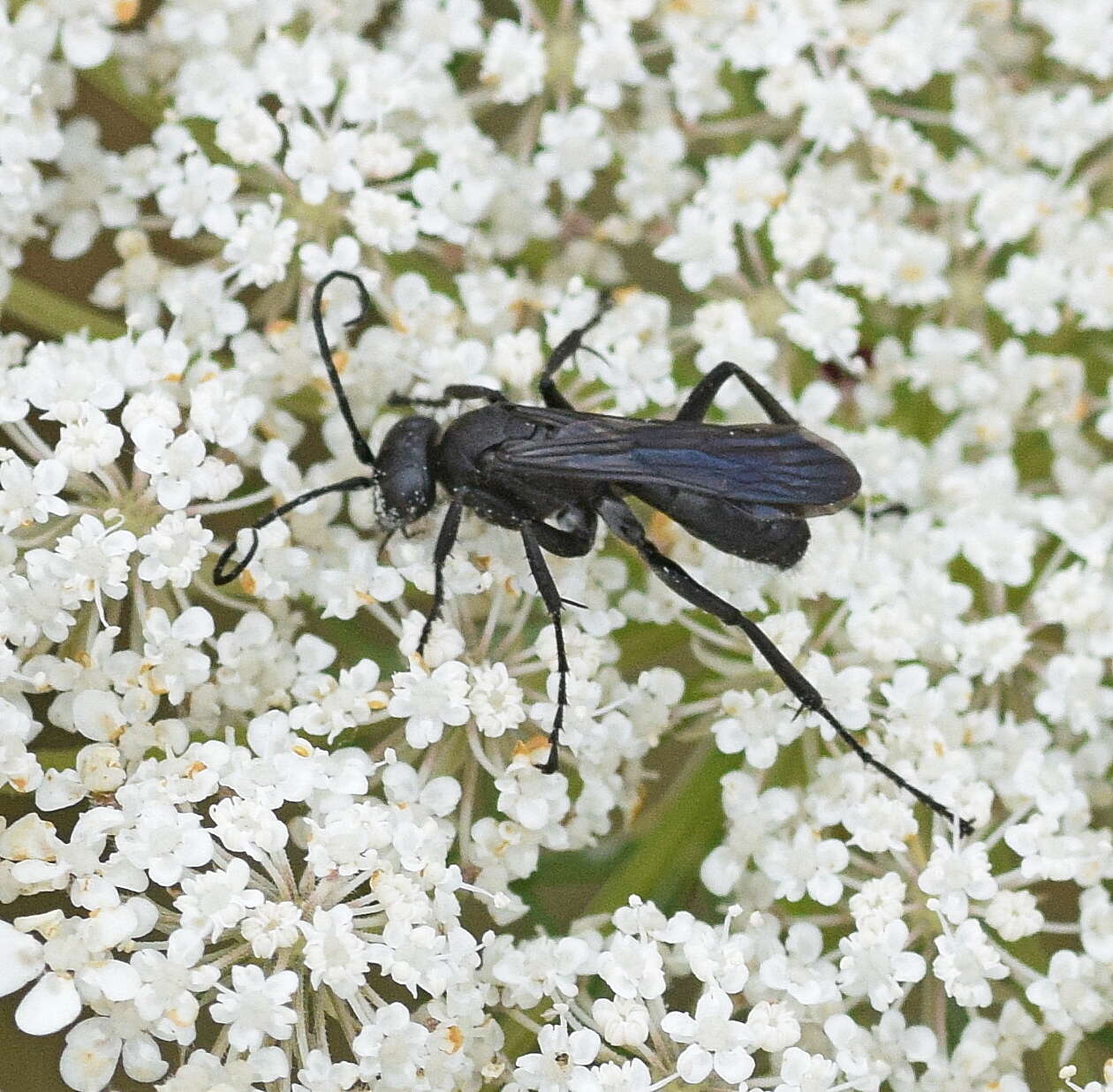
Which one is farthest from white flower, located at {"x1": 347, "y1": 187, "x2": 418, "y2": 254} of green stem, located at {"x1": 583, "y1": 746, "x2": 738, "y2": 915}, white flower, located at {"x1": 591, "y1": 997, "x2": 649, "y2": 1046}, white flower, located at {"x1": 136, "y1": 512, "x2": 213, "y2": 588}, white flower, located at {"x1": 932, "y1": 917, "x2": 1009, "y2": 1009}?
white flower, located at {"x1": 932, "y1": 917, "x2": 1009, "y2": 1009}

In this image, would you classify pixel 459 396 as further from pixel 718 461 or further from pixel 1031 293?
pixel 1031 293

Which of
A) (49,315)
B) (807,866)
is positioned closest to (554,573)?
(807,866)

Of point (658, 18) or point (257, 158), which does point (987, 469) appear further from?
point (257, 158)

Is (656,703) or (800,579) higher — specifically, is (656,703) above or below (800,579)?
below

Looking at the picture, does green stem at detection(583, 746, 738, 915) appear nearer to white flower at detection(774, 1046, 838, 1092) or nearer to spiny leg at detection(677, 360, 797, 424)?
white flower at detection(774, 1046, 838, 1092)

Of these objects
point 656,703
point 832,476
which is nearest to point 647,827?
point 656,703

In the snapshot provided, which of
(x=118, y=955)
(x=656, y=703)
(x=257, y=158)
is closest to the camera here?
(x=118, y=955)

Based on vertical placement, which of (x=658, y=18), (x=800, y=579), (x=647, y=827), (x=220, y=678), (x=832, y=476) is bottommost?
(x=647, y=827)
